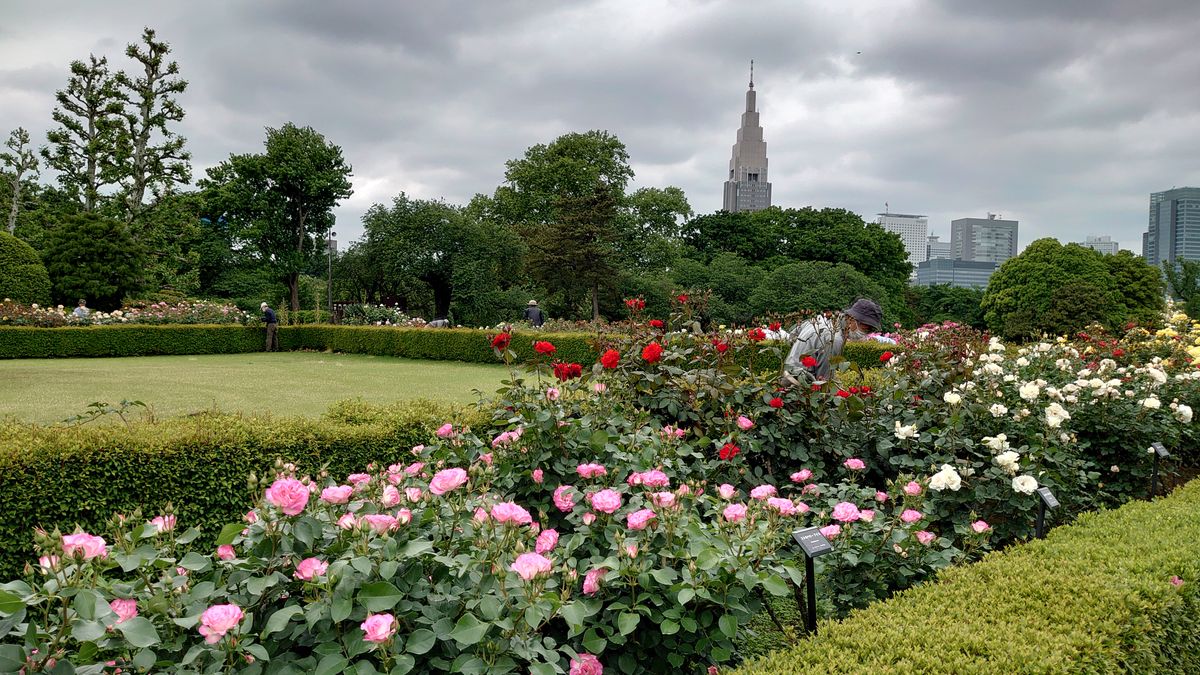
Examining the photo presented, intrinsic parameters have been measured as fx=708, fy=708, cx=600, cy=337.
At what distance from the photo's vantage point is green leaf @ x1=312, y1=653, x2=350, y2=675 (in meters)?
1.56

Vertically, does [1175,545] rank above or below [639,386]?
below

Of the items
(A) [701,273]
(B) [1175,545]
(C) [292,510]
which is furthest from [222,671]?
(A) [701,273]

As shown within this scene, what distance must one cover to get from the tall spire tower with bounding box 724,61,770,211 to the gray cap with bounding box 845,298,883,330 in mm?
124648

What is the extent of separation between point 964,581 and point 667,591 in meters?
1.14

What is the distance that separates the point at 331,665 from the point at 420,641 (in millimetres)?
194

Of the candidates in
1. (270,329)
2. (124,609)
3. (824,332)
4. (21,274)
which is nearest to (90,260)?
(21,274)

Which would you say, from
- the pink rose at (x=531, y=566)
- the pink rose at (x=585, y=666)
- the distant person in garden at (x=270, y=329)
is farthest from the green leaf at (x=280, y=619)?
the distant person in garden at (x=270, y=329)

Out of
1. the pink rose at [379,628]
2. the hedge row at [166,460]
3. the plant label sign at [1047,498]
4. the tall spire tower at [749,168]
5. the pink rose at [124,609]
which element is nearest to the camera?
the pink rose at [379,628]

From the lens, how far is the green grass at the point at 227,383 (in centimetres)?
785

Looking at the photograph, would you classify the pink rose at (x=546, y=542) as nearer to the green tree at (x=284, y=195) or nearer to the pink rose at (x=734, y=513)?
the pink rose at (x=734, y=513)

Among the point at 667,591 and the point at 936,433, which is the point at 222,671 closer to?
the point at 667,591

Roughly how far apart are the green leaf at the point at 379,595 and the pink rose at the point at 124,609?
19.1 inches

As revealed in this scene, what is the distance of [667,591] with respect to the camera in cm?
197

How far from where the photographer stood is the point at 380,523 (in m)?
1.76
